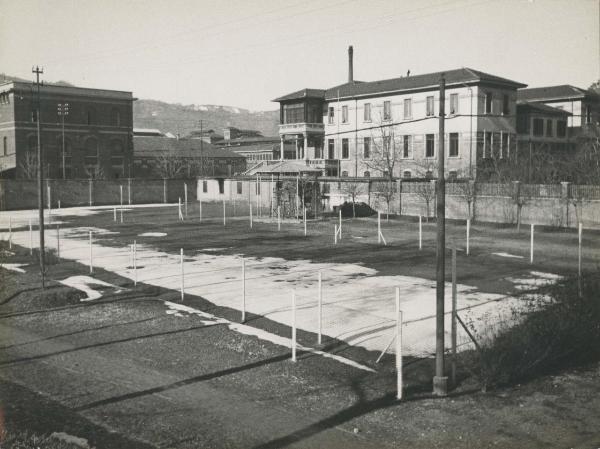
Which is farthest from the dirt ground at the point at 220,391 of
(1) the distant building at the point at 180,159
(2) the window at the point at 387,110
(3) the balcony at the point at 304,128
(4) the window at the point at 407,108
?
(1) the distant building at the point at 180,159

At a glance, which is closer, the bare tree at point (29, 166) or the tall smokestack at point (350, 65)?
the bare tree at point (29, 166)

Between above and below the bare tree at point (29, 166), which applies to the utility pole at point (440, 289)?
below

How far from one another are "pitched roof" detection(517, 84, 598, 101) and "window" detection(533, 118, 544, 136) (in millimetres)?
9104

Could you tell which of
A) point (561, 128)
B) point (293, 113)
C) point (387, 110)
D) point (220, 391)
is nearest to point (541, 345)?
point (220, 391)

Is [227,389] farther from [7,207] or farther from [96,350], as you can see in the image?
[7,207]

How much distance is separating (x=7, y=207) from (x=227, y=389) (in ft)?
172

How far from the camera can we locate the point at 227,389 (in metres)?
11.3

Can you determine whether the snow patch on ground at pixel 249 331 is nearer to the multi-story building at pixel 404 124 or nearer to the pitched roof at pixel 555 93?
the multi-story building at pixel 404 124

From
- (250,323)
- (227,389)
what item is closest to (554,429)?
(227,389)

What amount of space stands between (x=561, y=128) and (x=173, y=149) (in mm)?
51283

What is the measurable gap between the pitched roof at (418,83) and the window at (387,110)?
125 cm

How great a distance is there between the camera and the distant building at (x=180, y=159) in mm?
84625

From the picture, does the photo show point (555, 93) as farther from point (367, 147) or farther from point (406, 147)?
point (367, 147)

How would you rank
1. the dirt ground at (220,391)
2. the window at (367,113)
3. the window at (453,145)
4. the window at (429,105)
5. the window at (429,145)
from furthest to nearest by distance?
the window at (367,113), the window at (429,145), the window at (429,105), the window at (453,145), the dirt ground at (220,391)
